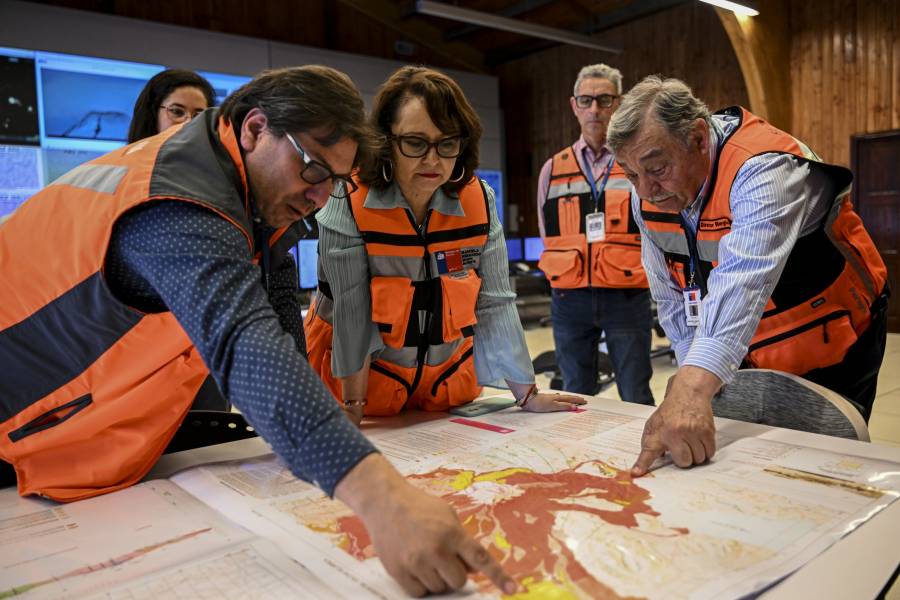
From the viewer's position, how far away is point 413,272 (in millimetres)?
1501

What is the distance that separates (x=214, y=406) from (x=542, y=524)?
1269 mm

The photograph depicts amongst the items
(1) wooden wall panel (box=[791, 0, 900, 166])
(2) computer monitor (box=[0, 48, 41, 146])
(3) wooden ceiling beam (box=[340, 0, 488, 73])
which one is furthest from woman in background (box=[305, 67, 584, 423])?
(3) wooden ceiling beam (box=[340, 0, 488, 73])

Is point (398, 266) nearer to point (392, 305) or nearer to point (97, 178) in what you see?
point (392, 305)

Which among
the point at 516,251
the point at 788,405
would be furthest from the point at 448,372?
the point at 516,251

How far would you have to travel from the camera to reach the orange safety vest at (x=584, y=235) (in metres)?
2.59

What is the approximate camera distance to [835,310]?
1.47m

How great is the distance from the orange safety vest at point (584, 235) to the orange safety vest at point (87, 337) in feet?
5.96

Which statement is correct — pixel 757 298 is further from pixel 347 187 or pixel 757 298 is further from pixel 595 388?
pixel 595 388

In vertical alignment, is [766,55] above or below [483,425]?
above

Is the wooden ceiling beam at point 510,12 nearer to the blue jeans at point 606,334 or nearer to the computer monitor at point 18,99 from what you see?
the computer monitor at point 18,99

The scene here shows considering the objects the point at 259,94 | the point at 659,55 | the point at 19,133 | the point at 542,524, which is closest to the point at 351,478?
the point at 542,524

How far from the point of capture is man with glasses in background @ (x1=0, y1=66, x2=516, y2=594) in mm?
731

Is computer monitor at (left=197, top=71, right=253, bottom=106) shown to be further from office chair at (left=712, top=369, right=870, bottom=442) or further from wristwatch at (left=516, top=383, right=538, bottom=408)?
office chair at (left=712, top=369, right=870, bottom=442)

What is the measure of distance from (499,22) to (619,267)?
4.95m
